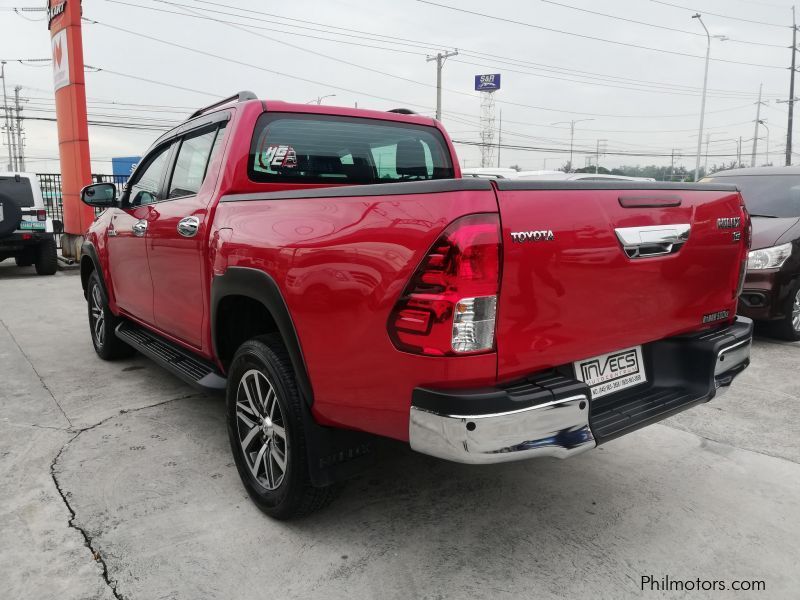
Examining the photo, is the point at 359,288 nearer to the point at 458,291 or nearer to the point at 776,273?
the point at 458,291

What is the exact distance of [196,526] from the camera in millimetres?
2725

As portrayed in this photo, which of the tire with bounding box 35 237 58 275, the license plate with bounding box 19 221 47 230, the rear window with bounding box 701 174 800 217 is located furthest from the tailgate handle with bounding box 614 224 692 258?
the tire with bounding box 35 237 58 275

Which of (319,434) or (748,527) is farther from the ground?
(319,434)

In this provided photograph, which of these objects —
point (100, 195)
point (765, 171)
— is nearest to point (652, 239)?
point (100, 195)

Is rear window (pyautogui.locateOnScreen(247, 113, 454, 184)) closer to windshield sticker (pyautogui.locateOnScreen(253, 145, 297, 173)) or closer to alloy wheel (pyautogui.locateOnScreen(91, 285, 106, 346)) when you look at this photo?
windshield sticker (pyautogui.locateOnScreen(253, 145, 297, 173))

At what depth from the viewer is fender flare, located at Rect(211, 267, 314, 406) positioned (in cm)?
245

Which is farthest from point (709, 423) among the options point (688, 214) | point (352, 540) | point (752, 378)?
point (352, 540)

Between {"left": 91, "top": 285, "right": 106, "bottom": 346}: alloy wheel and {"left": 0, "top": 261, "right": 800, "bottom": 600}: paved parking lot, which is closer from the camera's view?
{"left": 0, "top": 261, "right": 800, "bottom": 600}: paved parking lot

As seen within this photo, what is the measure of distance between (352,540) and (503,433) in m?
1.02

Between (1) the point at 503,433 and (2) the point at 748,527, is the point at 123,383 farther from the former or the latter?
(2) the point at 748,527

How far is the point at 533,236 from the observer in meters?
2.04

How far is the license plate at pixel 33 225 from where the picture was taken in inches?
436

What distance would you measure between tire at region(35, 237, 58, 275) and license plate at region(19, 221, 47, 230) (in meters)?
0.27

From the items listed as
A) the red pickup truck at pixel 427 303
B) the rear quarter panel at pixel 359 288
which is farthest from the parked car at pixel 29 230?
the rear quarter panel at pixel 359 288
